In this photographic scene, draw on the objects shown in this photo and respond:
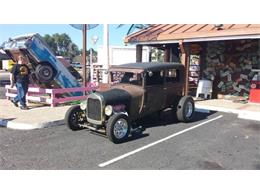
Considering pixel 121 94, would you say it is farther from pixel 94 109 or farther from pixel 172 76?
pixel 172 76

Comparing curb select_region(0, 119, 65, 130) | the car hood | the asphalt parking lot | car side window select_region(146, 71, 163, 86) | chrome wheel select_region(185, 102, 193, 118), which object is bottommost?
the asphalt parking lot

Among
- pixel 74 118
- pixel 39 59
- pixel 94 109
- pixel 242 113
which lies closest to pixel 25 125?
pixel 74 118

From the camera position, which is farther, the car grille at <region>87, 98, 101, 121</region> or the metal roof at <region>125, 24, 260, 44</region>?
the metal roof at <region>125, 24, 260, 44</region>

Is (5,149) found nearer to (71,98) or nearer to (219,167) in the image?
(219,167)

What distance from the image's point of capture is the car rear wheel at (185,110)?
26.0ft

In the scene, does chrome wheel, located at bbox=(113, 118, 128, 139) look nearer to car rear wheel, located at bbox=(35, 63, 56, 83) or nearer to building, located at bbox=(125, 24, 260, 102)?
building, located at bbox=(125, 24, 260, 102)

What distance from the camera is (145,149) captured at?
5.77m

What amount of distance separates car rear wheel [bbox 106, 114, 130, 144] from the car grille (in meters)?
0.51

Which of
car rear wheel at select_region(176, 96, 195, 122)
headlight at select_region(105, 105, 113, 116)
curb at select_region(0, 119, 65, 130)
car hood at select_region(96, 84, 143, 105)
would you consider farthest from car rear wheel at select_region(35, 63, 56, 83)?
car rear wheel at select_region(176, 96, 195, 122)

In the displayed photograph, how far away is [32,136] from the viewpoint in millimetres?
6719

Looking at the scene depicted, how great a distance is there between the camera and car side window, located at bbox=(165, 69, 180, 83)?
7863 millimetres

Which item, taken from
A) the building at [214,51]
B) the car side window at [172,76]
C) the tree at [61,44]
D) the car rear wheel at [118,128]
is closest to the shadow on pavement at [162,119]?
the car side window at [172,76]

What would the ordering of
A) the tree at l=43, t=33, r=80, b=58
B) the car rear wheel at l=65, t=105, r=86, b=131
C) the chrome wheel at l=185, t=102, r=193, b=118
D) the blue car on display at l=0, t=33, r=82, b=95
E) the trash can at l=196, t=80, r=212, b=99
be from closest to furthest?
the car rear wheel at l=65, t=105, r=86, b=131, the chrome wheel at l=185, t=102, r=193, b=118, the blue car on display at l=0, t=33, r=82, b=95, the trash can at l=196, t=80, r=212, b=99, the tree at l=43, t=33, r=80, b=58
